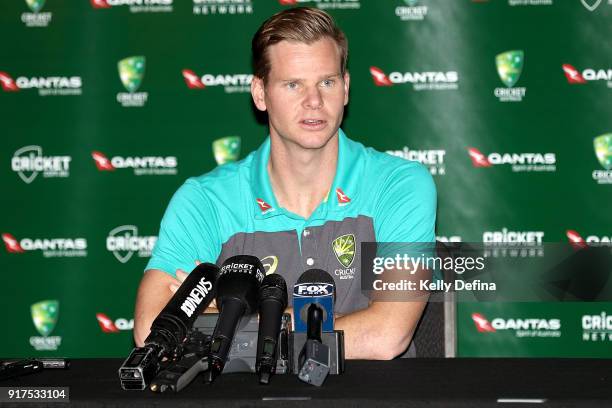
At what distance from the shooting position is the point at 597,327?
4.20 metres

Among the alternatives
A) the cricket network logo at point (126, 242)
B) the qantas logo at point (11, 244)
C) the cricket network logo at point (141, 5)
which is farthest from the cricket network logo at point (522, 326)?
the qantas logo at point (11, 244)

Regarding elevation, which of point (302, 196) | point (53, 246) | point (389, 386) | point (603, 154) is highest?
point (603, 154)

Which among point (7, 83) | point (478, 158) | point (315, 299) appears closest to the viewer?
point (315, 299)

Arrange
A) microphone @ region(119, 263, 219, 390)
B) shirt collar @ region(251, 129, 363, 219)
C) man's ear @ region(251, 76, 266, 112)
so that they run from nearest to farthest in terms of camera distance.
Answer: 1. microphone @ region(119, 263, 219, 390)
2. shirt collar @ region(251, 129, 363, 219)
3. man's ear @ region(251, 76, 266, 112)

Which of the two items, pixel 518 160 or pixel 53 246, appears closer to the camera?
pixel 518 160

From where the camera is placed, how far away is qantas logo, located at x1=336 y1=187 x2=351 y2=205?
2.74 m

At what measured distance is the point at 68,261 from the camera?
442 cm

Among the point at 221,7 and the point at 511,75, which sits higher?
the point at 221,7

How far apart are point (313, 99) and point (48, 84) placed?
2409 mm

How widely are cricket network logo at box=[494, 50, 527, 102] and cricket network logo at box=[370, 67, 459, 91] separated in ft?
0.83

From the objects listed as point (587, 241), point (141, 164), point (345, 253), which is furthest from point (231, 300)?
point (587, 241)

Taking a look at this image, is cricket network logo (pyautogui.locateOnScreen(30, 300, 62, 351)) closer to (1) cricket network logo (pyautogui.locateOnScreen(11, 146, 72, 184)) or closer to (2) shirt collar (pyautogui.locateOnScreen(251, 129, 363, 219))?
(1) cricket network logo (pyautogui.locateOnScreen(11, 146, 72, 184))

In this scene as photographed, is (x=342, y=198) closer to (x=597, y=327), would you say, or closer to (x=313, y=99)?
(x=313, y=99)

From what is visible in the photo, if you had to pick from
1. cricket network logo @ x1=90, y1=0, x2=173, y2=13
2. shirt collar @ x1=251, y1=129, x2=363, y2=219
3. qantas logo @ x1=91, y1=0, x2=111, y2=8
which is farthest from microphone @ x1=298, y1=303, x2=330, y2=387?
qantas logo @ x1=91, y1=0, x2=111, y2=8
